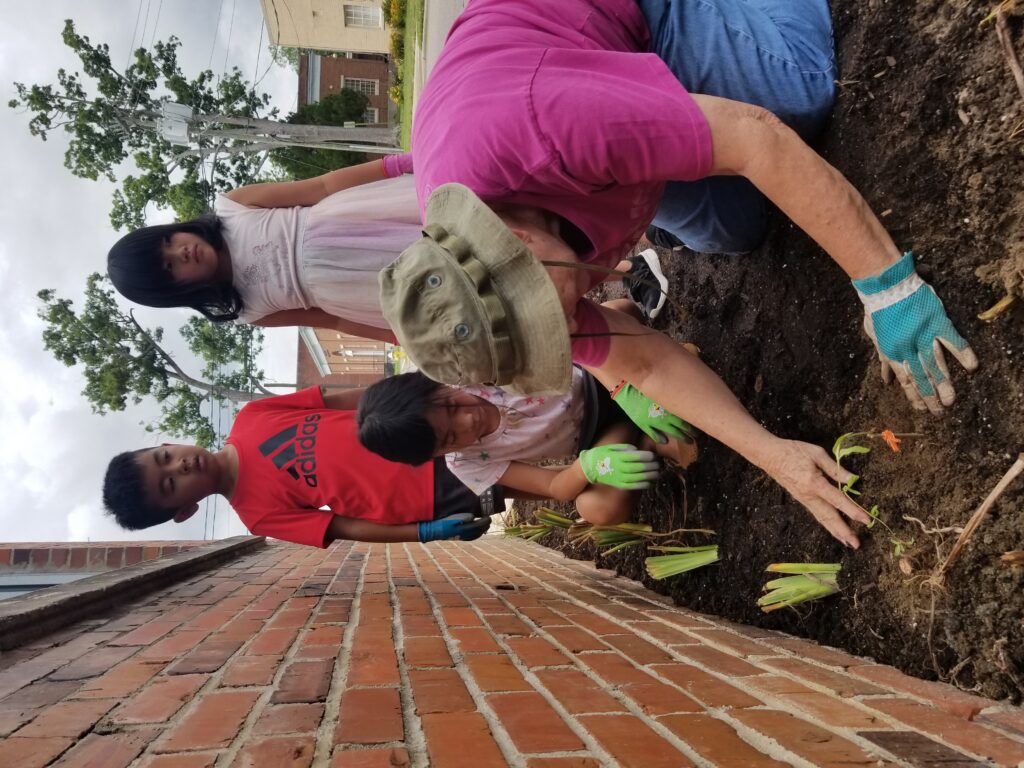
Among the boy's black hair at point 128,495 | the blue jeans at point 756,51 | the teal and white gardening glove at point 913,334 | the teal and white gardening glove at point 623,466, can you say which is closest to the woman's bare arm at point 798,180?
the teal and white gardening glove at point 913,334

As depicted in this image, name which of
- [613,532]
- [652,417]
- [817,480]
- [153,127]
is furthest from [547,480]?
[153,127]

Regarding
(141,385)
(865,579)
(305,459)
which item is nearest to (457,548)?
(305,459)

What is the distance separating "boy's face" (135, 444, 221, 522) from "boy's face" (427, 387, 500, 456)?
3.84ft

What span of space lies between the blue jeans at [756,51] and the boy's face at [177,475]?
2519 millimetres

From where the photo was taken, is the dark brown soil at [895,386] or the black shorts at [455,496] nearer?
the dark brown soil at [895,386]

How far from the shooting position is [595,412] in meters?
2.87

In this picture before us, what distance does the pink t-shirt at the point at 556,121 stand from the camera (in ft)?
3.92

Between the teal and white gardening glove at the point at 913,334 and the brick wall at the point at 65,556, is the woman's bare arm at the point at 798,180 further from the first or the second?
the brick wall at the point at 65,556

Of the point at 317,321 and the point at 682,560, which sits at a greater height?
the point at 317,321

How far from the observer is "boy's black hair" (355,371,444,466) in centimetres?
235

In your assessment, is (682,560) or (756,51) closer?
(756,51)

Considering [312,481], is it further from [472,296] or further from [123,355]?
[123,355]

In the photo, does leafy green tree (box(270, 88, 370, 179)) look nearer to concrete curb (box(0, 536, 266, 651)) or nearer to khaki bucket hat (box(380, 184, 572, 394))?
concrete curb (box(0, 536, 266, 651))

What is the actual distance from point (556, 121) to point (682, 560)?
1.62m
